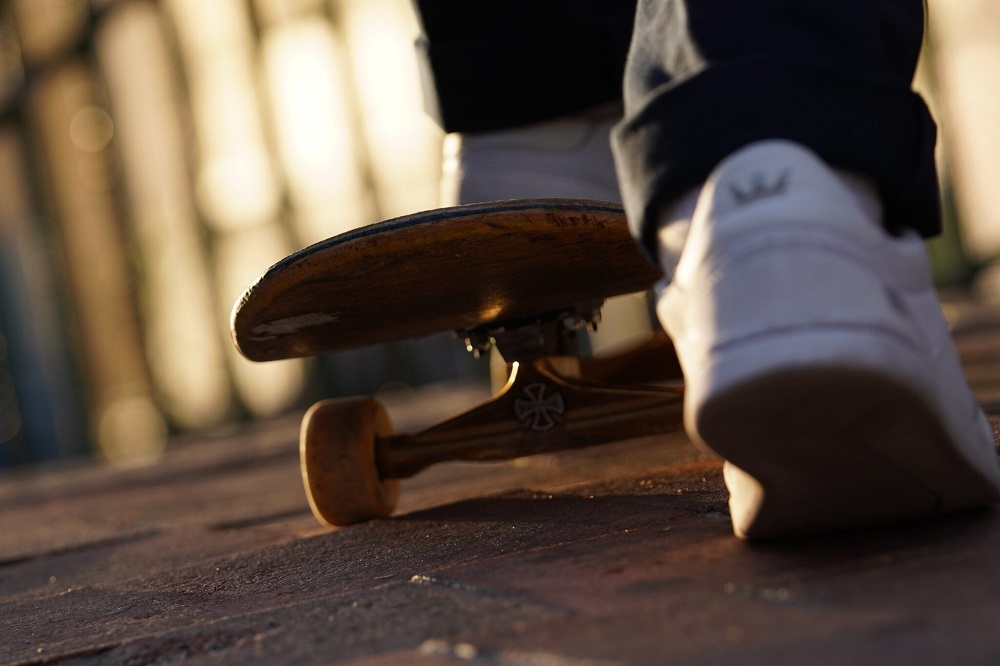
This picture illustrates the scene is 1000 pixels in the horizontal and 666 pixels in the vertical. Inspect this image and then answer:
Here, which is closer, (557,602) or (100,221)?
(557,602)

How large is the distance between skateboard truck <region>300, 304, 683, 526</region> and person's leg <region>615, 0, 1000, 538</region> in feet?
2.04

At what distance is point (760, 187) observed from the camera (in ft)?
2.55

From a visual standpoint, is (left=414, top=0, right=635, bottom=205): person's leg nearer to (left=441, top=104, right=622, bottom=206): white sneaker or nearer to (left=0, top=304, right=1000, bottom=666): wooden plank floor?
(left=441, top=104, right=622, bottom=206): white sneaker

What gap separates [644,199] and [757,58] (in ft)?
0.39

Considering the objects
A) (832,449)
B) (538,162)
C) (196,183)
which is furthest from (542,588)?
(196,183)

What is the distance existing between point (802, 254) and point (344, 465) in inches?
33.9

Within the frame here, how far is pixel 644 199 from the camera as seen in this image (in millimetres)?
864

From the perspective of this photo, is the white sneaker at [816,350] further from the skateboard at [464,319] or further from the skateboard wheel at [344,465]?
A: the skateboard wheel at [344,465]

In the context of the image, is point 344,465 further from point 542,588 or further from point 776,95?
point 776,95

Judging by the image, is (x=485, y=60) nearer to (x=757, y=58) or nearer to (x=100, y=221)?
(x=757, y=58)

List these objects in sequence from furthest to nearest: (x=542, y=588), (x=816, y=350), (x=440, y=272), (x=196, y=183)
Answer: (x=196, y=183) < (x=440, y=272) < (x=542, y=588) < (x=816, y=350)

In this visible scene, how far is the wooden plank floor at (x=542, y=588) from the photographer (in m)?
0.65

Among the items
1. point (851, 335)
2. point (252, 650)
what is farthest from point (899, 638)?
point (252, 650)

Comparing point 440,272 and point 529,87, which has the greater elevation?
point 529,87
